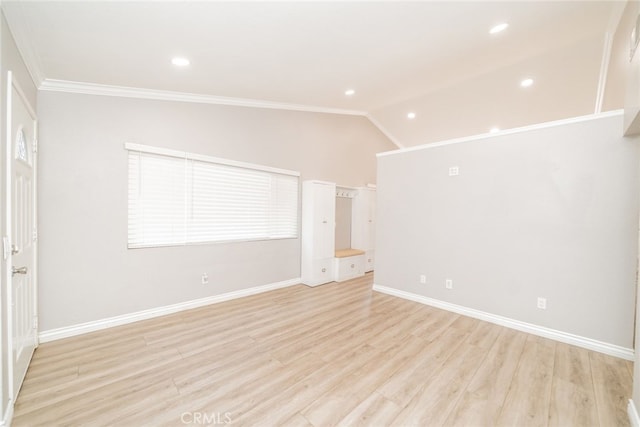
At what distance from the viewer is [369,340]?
2779mm

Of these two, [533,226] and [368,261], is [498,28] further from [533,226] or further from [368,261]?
[368,261]

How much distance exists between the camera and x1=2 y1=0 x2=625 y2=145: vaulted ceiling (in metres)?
2.03

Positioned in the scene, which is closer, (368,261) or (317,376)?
(317,376)

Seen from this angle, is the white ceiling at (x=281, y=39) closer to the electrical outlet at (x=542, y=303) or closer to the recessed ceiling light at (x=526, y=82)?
the recessed ceiling light at (x=526, y=82)

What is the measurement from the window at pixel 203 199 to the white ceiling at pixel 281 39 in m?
0.94

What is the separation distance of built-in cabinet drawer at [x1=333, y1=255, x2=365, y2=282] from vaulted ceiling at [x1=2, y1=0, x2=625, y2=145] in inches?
120

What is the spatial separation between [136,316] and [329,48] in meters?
3.76

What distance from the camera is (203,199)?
12.2 feet

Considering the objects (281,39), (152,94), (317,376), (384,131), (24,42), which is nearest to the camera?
(24,42)

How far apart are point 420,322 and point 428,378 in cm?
118

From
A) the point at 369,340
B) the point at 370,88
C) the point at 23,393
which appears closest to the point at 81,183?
the point at 23,393

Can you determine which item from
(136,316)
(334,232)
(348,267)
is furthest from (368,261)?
(136,316)

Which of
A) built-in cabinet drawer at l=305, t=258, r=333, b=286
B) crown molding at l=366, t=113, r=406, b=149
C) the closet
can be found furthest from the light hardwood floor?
crown molding at l=366, t=113, r=406, b=149

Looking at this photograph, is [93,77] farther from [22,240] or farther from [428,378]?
[428,378]
